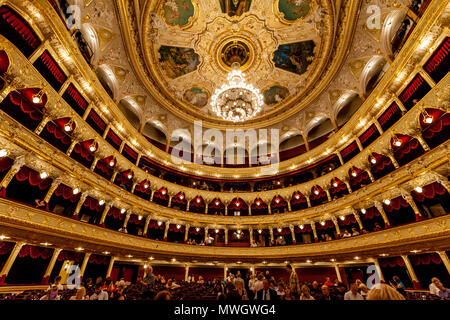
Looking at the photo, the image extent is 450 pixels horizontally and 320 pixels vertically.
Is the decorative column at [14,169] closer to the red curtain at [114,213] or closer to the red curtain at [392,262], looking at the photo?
the red curtain at [114,213]

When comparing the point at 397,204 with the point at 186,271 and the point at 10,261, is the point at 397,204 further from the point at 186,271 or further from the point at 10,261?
the point at 10,261

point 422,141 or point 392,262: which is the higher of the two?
point 422,141

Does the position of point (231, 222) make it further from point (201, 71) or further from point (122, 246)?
point (201, 71)

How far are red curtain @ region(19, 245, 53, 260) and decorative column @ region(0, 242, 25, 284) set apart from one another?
31 cm

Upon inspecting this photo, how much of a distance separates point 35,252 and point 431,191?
18.9 m

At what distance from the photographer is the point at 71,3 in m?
8.95

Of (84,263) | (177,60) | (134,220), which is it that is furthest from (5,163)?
(177,60)

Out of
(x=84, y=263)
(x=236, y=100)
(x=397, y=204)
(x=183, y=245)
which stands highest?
(x=236, y=100)

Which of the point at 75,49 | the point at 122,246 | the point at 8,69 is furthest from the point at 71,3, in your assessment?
the point at 122,246

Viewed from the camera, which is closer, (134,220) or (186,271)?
(134,220)

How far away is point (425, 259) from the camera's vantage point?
9391 millimetres

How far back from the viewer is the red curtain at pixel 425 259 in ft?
29.4

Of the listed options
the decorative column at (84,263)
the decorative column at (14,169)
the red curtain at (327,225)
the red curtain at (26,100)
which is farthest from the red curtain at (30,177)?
the red curtain at (327,225)

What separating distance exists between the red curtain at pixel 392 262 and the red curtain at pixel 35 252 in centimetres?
1855
